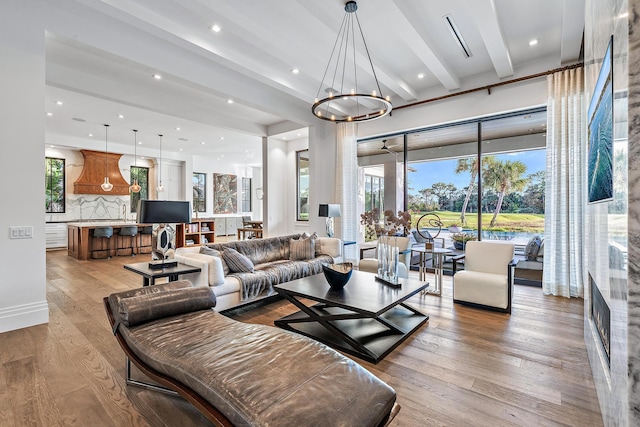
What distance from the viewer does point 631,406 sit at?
3.83ft

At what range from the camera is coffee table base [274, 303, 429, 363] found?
8.66 ft

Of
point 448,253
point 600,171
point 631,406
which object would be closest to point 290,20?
point 600,171

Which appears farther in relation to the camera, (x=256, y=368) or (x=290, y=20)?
(x=290, y=20)

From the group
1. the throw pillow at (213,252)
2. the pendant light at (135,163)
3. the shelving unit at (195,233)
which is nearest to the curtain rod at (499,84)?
the throw pillow at (213,252)

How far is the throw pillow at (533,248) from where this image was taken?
4.90 metres

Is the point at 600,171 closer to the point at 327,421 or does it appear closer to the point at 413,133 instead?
the point at 327,421

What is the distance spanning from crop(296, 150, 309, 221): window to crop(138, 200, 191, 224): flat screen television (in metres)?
4.94

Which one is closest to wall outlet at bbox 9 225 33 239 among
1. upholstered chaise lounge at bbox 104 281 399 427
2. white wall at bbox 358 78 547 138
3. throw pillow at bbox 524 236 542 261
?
upholstered chaise lounge at bbox 104 281 399 427

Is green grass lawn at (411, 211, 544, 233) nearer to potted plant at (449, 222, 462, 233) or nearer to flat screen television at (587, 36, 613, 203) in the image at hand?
potted plant at (449, 222, 462, 233)

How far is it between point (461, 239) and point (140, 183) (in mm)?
10566

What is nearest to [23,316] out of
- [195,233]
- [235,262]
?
[235,262]

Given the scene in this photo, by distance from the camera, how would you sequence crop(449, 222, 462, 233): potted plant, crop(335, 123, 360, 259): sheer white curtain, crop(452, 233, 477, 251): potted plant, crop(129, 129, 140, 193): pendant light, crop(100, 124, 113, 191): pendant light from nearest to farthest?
1. crop(452, 233, 477, 251): potted plant
2. crop(449, 222, 462, 233): potted plant
3. crop(335, 123, 360, 259): sheer white curtain
4. crop(100, 124, 113, 191): pendant light
5. crop(129, 129, 140, 193): pendant light

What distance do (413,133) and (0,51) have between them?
591 cm

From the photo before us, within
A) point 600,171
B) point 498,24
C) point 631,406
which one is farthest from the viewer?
point 498,24
